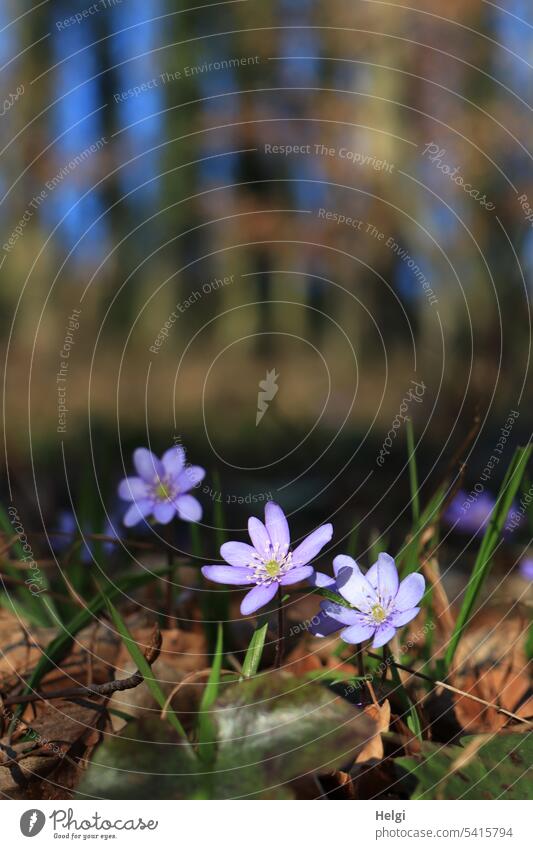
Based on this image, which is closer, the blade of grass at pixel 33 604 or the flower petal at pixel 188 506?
the flower petal at pixel 188 506

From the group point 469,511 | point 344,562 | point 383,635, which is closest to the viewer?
point 383,635

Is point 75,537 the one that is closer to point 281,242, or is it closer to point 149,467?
point 149,467

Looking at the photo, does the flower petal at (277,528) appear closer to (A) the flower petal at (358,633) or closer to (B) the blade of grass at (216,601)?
(A) the flower petal at (358,633)

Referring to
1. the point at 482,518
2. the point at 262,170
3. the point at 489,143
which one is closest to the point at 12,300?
the point at 262,170

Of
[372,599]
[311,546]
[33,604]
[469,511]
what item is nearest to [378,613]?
[372,599]

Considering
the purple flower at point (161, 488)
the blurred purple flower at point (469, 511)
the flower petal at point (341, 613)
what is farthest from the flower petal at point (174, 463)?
the blurred purple flower at point (469, 511)

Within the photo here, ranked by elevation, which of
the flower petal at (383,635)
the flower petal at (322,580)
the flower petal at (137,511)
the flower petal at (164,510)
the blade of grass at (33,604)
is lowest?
the blade of grass at (33,604)

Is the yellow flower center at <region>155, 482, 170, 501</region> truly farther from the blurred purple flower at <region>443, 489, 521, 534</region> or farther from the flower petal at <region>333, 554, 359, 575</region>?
the blurred purple flower at <region>443, 489, 521, 534</region>

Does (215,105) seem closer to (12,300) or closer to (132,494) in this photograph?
(12,300)
